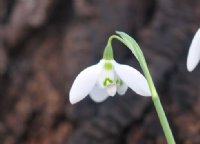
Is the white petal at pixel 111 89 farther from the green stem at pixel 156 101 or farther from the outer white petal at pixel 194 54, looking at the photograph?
the outer white petal at pixel 194 54

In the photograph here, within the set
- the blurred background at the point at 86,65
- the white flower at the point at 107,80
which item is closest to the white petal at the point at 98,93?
the white flower at the point at 107,80

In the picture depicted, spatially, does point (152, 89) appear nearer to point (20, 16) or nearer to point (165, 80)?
point (165, 80)

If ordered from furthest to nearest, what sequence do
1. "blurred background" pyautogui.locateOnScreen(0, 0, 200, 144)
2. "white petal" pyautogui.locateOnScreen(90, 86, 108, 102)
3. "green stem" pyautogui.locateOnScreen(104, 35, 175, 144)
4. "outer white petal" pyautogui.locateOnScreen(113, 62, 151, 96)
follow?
"blurred background" pyautogui.locateOnScreen(0, 0, 200, 144) → "white petal" pyautogui.locateOnScreen(90, 86, 108, 102) → "outer white petal" pyautogui.locateOnScreen(113, 62, 151, 96) → "green stem" pyautogui.locateOnScreen(104, 35, 175, 144)

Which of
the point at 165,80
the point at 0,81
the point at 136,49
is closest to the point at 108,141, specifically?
the point at 165,80

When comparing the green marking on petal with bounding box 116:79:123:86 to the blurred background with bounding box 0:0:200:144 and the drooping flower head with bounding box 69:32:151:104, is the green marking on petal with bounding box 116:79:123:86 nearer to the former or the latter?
the drooping flower head with bounding box 69:32:151:104

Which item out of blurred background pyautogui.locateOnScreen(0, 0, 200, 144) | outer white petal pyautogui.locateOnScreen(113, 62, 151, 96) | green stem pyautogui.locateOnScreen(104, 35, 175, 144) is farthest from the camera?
blurred background pyautogui.locateOnScreen(0, 0, 200, 144)

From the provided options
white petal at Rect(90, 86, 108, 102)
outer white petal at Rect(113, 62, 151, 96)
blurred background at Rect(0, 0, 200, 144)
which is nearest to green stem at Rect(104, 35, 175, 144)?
outer white petal at Rect(113, 62, 151, 96)

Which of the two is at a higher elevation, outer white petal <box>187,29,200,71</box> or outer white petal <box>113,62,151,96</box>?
outer white petal <box>187,29,200,71</box>
